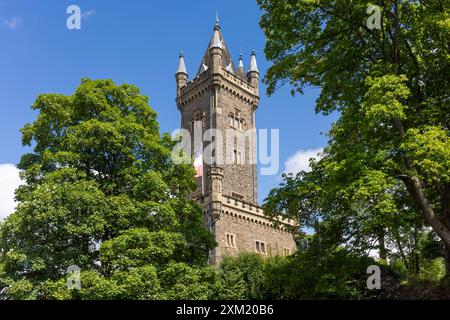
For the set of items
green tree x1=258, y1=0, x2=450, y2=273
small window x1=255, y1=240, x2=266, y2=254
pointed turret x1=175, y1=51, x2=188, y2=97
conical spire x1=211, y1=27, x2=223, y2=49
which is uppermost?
conical spire x1=211, y1=27, x2=223, y2=49

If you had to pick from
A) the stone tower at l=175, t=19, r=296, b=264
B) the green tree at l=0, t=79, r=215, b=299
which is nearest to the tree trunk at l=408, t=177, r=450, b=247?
the green tree at l=0, t=79, r=215, b=299

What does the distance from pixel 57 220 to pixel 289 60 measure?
8.90 m

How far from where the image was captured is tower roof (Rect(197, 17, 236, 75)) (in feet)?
158

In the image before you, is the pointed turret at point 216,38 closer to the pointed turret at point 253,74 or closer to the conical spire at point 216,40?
the conical spire at point 216,40

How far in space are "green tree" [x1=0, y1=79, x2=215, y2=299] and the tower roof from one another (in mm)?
28769

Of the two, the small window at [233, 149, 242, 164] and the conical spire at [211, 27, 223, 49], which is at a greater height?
the conical spire at [211, 27, 223, 49]

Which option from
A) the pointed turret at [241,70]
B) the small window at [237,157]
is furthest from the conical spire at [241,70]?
the small window at [237,157]

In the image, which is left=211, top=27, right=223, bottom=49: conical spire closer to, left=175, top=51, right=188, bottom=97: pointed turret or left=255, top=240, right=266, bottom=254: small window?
left=175, top=51, right=188, bottom=97: pointed turret

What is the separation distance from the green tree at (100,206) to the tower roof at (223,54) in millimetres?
28769

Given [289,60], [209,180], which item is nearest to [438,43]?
[289,60]

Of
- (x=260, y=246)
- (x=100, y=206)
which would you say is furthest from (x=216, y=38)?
(x=100, y=206)

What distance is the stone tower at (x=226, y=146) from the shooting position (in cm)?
3866
